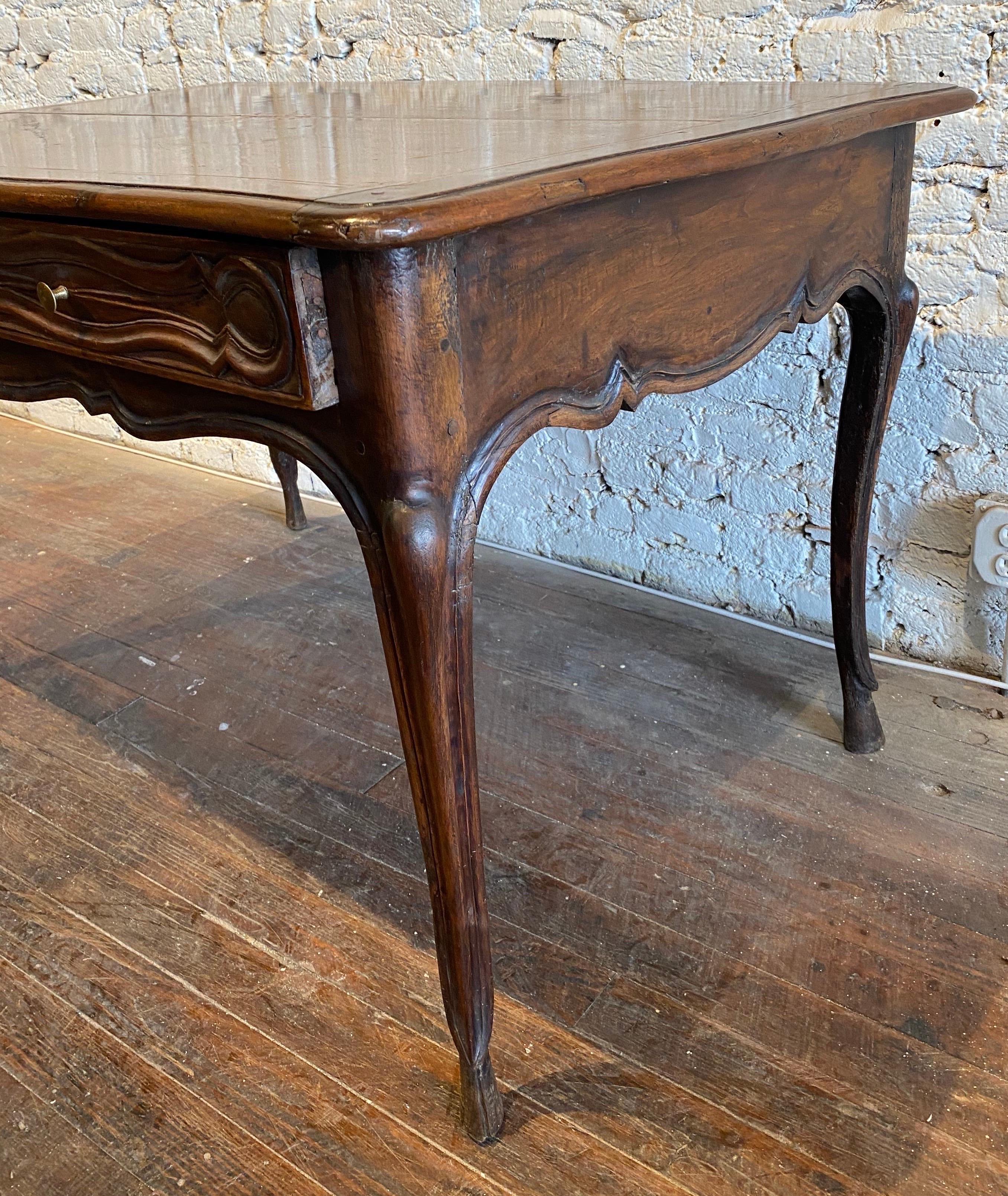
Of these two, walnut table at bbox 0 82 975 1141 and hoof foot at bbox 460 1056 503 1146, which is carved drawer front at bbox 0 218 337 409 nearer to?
walnut table at bbox 0 82 975 1141

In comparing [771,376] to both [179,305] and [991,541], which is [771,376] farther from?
[179,305]

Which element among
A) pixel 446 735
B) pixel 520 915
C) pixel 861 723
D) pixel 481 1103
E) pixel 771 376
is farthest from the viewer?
pixel 771 376

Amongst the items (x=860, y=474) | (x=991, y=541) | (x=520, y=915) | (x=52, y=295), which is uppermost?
(x=52, y=295)

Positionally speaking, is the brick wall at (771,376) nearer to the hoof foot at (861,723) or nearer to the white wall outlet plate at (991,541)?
the white wall outlet plate at (991,541)

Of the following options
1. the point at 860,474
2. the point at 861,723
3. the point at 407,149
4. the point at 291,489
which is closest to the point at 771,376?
the point at 860,474

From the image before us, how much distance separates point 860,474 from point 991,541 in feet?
0.90

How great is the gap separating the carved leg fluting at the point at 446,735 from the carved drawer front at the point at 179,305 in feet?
0.38

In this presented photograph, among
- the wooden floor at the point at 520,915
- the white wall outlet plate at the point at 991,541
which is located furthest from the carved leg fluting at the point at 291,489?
the white wall outlet plate at the point at 991,541

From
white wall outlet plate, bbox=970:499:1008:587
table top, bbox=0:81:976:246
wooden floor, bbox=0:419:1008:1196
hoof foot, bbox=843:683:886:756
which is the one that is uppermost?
table top, bbox=0:81:976:246

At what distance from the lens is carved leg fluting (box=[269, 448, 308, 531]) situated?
208cm

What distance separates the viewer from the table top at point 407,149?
66 centimetres

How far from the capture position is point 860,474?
1311 mm

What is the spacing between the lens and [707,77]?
1.49m

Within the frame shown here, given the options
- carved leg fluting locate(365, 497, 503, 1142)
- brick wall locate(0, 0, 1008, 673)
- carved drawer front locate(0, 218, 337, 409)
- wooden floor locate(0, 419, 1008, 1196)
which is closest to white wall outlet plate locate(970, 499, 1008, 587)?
brick wall locate(0, 0, 1008, 673)
